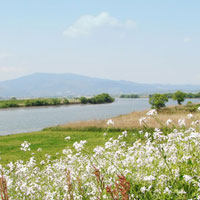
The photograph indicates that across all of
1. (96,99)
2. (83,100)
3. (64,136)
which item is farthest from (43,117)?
(83,100)

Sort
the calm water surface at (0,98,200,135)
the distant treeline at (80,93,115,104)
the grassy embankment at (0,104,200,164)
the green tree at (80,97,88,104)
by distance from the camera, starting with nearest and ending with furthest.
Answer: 1. the grassy embankment at (0,104,200,164)
2. the calm water surface at (0,98,200,135)
3. the green tree at (80,97,88,104)
4. the distant treeline at (80,93,115,104)

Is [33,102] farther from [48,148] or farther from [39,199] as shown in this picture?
[39,199]

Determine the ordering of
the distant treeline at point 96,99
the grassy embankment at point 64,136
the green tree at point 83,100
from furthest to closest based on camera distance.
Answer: the distant treeline at point 96,99 → the green tree at point 83,100 → the grassy embankment at point 64,136

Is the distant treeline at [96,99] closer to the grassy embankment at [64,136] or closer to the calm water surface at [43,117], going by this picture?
the calm water surface at [43,117]

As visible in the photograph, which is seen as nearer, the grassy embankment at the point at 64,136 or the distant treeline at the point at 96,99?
the grassy embankment at the point at 64,136

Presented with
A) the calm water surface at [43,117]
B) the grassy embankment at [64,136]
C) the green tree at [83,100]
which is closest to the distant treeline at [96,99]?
the green tree at [83,100]

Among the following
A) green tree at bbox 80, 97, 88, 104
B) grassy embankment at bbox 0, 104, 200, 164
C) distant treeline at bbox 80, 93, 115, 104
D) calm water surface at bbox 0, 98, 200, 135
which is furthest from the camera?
distant treeline at bbox 80, 93, 115, 104

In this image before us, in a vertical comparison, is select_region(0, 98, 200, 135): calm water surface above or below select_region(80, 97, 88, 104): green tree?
below

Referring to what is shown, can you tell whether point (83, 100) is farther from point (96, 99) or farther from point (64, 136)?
point (64, 136)

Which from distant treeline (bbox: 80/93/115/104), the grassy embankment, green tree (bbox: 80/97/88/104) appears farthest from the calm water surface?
distant treeline (bbox: 80/93/115/104)

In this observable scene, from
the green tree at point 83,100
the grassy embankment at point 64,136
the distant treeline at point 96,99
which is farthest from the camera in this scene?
the distant treeline at point 96,99

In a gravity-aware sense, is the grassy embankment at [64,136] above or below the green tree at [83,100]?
below

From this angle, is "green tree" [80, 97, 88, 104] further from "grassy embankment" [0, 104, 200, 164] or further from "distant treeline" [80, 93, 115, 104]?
"grassy embankment" [0, 104, 200, 164]

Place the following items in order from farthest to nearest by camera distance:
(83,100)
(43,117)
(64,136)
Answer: (83,100) < (43,117) < (64,136)
